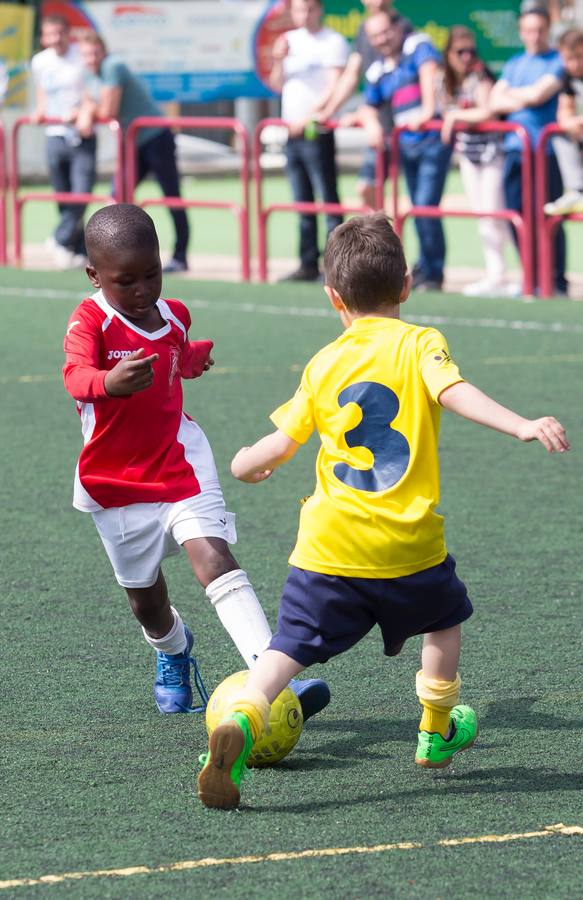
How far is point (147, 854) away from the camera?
12.1 feet

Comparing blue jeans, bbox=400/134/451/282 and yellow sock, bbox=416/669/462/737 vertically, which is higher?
yellow sock, bbox=416/669/462/737

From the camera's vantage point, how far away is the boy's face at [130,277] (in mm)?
4371

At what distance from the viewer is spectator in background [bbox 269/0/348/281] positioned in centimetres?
1513

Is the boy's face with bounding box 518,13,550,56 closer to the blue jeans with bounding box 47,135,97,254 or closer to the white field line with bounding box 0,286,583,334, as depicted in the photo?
the white field line with bounding box 0,286,583,334

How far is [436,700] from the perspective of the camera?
4129 millimetres

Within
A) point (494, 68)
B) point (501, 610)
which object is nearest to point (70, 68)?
point (494, 68)

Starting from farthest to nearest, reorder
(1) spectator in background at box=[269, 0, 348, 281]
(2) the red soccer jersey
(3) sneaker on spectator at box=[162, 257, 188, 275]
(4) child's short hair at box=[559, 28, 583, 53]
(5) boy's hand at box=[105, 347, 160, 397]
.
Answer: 1. (3) sneaker on spectator at box=[162, 257, 188, 275]
2. (1) spectator in background at box=[269, 0, 348, 281]
3. (4) child's short hair at box=[559, 28, 583, 53]
4. (2) the red soccer jersey
5. (5) boy's hand at box=[105, 347, 160, 397]

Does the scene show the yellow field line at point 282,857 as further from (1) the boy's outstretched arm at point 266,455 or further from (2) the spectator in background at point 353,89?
(2) the spectator in background at point 353,89

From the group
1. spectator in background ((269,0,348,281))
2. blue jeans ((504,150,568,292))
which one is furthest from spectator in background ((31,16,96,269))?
blue jeans ((504,150,568,292))

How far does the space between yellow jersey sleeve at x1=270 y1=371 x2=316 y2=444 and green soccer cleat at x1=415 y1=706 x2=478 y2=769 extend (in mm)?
761

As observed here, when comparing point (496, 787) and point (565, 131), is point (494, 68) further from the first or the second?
point (496, 787)

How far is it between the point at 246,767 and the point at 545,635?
4.92 ft

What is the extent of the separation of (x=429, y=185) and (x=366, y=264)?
35.0 feet

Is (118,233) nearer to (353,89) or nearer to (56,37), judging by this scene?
(353,89)
